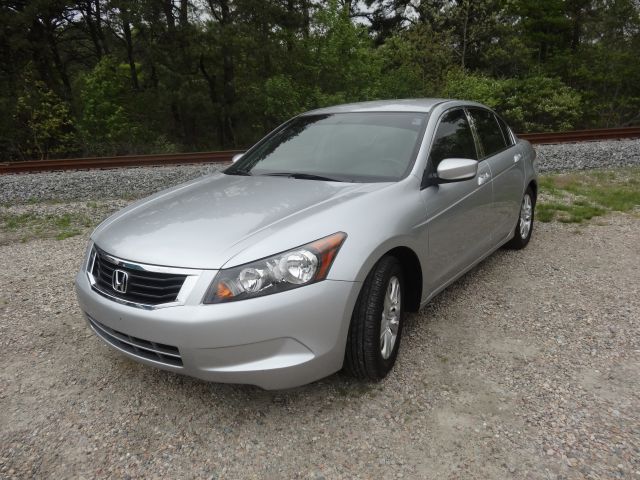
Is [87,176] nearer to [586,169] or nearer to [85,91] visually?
[586,169]

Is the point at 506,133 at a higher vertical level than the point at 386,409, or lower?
higher

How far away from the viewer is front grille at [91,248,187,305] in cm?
213

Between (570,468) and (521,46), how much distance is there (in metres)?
22.3

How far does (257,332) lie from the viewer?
81.1 inches

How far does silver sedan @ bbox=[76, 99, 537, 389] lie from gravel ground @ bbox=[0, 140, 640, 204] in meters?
5.29

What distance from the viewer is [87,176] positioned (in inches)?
345

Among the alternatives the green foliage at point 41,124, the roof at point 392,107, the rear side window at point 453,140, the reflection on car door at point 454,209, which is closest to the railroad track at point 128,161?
the roof at point 392,107

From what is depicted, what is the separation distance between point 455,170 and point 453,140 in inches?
28.1

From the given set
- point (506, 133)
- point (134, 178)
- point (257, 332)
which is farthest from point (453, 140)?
point (134, 178)

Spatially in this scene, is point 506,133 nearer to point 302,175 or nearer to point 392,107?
point 392,107

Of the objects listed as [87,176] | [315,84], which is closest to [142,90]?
[315,84]

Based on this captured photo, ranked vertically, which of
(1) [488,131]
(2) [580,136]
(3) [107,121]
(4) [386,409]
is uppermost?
(3) [107,121]

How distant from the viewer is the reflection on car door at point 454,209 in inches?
Result: 116

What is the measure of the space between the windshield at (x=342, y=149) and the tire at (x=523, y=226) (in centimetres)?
195
